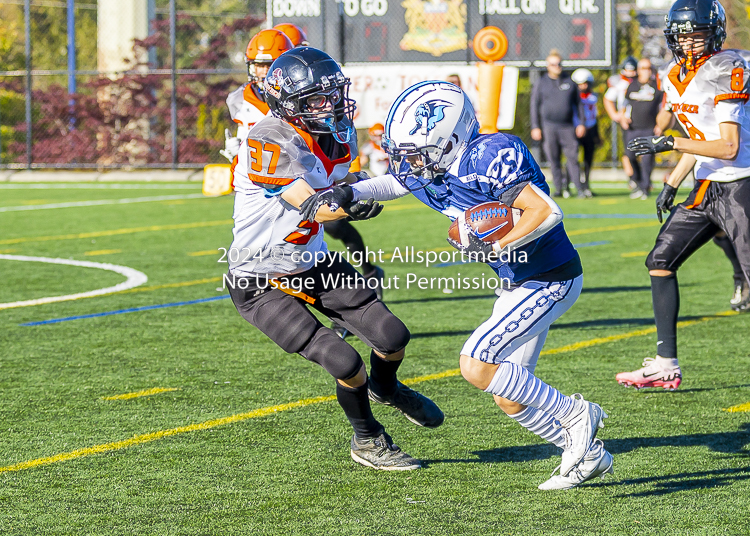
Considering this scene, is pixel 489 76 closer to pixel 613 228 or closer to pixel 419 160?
pixel 613 228

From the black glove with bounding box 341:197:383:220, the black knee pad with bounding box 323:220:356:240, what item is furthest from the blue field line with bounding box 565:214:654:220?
the black glove with bounding box 341:197:383:220

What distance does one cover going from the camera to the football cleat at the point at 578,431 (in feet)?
12.7

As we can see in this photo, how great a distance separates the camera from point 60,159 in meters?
22.6

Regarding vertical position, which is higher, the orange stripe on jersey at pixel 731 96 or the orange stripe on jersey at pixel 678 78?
the orange stripe on jersey at pixel 678 78

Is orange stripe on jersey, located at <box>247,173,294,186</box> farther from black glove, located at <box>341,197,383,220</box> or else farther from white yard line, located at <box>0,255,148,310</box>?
white yard line, located at <box>0,255,148,310</box>

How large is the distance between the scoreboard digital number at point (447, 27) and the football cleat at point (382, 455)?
14963 mm

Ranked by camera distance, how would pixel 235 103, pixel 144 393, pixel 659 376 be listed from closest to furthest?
pixel 659 376 → pixel 144 393 → pixel 235 103

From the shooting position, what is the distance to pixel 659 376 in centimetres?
536

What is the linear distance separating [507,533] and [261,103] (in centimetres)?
311

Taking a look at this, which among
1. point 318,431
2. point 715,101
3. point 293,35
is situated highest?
point 293,35

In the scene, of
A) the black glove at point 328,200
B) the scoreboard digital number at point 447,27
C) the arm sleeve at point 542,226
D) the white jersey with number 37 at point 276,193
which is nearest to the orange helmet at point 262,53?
the white jersey with number 37 at point 276,193

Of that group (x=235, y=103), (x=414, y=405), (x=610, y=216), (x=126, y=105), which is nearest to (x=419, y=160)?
(x=414, y=405)

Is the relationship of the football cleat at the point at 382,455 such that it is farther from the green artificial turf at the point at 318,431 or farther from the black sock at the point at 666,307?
the black sock at the point at 666,307

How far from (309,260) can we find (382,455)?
82 cm
